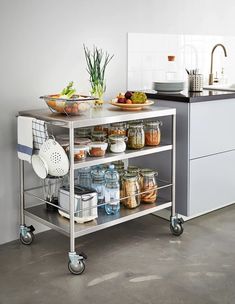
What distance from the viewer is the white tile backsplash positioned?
12.6 ft

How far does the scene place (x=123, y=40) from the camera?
12.1ft

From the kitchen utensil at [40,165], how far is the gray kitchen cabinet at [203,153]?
104 cm

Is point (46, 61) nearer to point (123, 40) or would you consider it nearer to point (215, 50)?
point (123, 40)

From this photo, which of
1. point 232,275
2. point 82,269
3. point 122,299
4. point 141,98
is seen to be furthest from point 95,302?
point 141,98

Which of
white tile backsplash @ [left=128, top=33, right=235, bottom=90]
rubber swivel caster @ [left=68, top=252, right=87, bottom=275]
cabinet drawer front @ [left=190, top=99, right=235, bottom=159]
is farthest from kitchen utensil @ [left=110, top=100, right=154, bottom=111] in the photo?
rubber swivel caster @ [left=68, top=252, right=87, bottom=275]

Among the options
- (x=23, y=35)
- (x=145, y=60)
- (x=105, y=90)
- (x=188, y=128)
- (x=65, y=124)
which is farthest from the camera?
(x=145, y=60)

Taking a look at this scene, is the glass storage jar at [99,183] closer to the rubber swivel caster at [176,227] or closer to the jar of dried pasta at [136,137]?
the jar of dried pasta at [136,137]

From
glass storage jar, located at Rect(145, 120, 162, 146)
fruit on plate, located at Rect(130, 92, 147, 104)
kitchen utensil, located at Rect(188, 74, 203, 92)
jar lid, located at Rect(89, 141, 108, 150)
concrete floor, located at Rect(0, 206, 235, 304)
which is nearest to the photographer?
concrete floor, located at Rect(0, 206, 235, 304)

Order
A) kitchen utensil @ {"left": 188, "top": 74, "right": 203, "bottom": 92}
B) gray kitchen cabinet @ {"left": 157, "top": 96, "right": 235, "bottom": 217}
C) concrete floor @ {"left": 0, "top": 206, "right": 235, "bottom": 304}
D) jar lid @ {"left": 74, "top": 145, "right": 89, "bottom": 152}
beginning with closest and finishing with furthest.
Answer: concrete floor @ {"left": 0, "top": 206, "right": 235, "bottom": 304}
jar lid @ {"left": 74, "top": 145, "right": 89, "bottom": 152}
gray kitchen cabinet @ {"left": 157, "top": 96, "right": 235, "bottom": 217}
kitchen utensil @ {"left": 188, "top": 74, "right": 203, "bottom": 92}

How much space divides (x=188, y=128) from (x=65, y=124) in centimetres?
99

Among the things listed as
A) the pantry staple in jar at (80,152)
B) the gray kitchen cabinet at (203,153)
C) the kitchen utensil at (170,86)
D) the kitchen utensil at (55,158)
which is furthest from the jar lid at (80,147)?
the kitchen utensil at (170,86)

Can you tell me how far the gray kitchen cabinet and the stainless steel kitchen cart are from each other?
99mm

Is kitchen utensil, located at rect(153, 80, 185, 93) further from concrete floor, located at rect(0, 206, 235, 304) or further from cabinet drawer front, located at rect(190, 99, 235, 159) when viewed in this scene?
concrete floor, located at rect(0, 206, 235, 304)

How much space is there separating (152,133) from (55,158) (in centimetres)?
80
